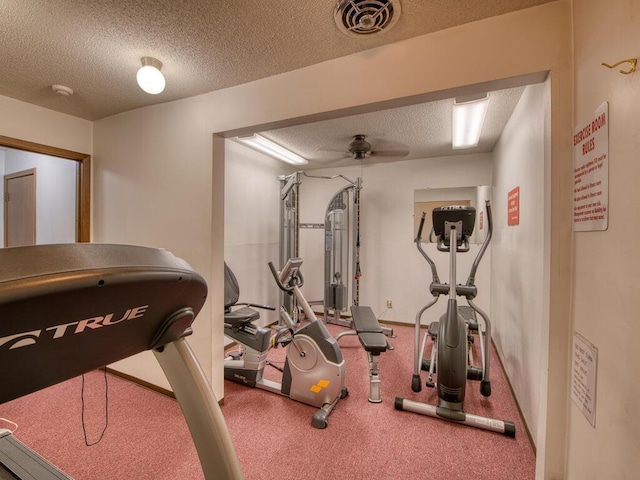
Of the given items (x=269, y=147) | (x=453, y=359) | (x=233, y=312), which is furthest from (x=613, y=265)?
(x=269, y=147)

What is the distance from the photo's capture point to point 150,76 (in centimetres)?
165

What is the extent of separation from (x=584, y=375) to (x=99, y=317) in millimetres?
1596

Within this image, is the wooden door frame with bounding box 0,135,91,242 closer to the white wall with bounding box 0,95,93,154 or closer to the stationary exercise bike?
the white wall with bounding box 0,95,93,154

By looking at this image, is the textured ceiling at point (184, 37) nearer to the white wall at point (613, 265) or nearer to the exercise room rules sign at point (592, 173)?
the white wall at point (613, 265)

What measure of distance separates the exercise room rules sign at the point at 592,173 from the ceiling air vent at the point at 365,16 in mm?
954

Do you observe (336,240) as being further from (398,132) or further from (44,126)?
(44,126)

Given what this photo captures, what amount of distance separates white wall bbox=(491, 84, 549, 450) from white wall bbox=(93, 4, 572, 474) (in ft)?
0.40

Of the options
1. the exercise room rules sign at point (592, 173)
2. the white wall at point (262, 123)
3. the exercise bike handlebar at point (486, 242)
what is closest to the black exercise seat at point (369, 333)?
the exercise bike handlebar at point (486, 242)

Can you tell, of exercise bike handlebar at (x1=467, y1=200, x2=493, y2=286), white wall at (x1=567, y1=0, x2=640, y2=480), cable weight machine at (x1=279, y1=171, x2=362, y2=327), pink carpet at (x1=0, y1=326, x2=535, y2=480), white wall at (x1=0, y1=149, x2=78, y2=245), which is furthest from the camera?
cable weight machine at (x1=279, y1=171, x2=362, y2=327)

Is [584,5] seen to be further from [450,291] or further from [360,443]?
[360,443]

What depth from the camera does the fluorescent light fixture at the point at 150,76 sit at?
1.65 meters

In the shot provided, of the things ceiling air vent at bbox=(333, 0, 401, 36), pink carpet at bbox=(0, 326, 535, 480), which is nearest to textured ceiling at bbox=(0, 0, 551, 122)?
ceiling air vent at bbox=(333, 0, 401, 36)

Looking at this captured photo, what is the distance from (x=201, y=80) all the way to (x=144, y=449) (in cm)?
241

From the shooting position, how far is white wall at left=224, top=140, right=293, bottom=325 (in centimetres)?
343
